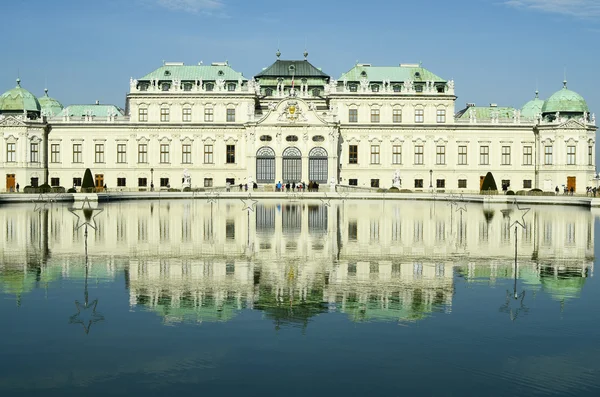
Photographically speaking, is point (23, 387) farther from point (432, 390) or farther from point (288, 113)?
point (288, 113)

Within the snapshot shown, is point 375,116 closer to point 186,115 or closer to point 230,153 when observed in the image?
point 230,153

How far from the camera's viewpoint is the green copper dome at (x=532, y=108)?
351ft

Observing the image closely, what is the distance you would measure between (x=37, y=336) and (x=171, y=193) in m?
66.5

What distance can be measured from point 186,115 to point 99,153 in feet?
42.6

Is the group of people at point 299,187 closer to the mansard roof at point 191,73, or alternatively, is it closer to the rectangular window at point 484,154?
the mansard roof at point 191,73

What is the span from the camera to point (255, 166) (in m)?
98.1

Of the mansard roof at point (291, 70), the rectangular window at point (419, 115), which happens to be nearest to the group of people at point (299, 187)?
the rectangular window at point (419, 115)

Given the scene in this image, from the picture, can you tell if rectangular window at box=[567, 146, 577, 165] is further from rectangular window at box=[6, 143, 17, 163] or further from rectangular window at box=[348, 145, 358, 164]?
rectangular window at box=[6, 143, 17, 163]

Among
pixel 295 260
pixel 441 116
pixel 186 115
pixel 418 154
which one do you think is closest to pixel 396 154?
pixel 418 154

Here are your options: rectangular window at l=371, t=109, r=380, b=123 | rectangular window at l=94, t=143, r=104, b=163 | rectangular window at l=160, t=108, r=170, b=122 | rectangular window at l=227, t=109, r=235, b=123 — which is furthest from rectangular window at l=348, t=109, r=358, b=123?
rectangular window at l=94, t=143, r=104, b=163

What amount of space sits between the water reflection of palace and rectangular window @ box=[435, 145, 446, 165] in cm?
5448

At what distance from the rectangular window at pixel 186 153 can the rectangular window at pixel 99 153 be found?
1087 cm

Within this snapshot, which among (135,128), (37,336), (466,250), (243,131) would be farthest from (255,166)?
(37,336)

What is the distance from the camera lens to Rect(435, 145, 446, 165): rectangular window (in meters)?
102
